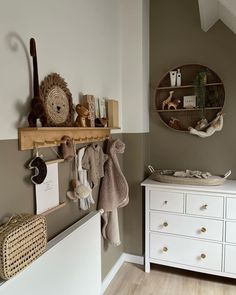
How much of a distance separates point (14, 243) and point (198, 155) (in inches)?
78.8

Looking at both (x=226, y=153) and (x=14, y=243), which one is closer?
(x=14, y=243)

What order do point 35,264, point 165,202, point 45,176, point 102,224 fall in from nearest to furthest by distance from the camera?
point 35,264
point 45,176
point 102,224
point 165,202

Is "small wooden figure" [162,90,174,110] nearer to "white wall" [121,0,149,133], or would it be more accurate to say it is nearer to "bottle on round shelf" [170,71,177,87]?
"bottle on round shelf" [170,71,177,87]

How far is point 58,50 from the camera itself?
4.94 feet

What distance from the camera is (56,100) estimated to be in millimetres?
1435

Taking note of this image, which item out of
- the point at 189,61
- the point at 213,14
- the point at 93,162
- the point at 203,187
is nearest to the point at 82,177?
the point at 93,162

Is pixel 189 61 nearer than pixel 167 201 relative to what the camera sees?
No

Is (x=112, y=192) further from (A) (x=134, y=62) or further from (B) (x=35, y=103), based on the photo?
A: (A) (x=134, y=62)

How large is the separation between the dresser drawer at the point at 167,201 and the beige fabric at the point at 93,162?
66cm

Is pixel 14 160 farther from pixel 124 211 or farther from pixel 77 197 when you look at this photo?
pixel 124 211

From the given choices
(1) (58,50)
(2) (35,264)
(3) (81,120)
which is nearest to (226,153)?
(3) (81,120)

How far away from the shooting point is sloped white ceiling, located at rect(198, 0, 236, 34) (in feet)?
6.56

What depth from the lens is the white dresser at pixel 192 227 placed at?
2137 millimetres

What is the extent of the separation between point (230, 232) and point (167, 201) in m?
0.57
